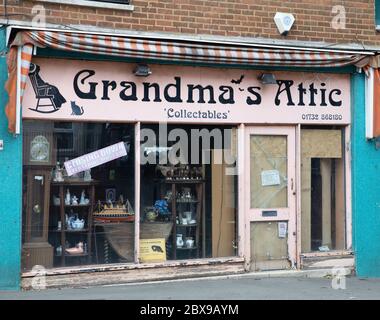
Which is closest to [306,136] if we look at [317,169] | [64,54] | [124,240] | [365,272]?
[317,169]

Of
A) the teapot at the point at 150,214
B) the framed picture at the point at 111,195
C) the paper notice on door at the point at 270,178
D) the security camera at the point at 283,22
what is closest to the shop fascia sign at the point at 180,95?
the security camera at the point at 283,22

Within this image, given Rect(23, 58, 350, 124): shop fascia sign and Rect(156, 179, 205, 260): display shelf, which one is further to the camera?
Rect(156, 179, 205, 260): display shelf

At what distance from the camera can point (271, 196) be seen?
9.91m

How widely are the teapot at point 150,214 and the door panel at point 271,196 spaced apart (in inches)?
58.1

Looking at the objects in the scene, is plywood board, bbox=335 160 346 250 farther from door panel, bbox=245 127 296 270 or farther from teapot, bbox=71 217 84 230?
teapot, bbox=71 217 84 230

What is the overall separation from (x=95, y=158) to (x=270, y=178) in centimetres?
285

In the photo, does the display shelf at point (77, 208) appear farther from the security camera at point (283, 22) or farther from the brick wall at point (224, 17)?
the security camera at point (283, 22)

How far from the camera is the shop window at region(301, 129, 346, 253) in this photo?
33.3 feet

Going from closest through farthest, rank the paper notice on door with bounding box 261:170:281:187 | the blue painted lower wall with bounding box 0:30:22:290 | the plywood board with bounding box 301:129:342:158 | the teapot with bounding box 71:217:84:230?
the blue painted lower wall with bounding box 0:30:22:290, the teapot with bounding box 71:217:84:230, the paper notice on door with bounding box 261:170:281:187, the plywood board with bounding box 301:129:342:158

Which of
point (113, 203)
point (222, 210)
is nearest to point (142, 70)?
point (113, 203)

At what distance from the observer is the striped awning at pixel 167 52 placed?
803 centimetres

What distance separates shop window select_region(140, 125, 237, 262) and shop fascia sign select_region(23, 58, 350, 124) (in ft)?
1.18

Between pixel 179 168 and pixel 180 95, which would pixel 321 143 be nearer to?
pixel 179 168

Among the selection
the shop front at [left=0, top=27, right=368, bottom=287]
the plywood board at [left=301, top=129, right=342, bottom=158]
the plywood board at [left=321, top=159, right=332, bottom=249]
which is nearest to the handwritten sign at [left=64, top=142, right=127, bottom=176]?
the shop front at [left=0, top=27, right=368, bottom=287]
